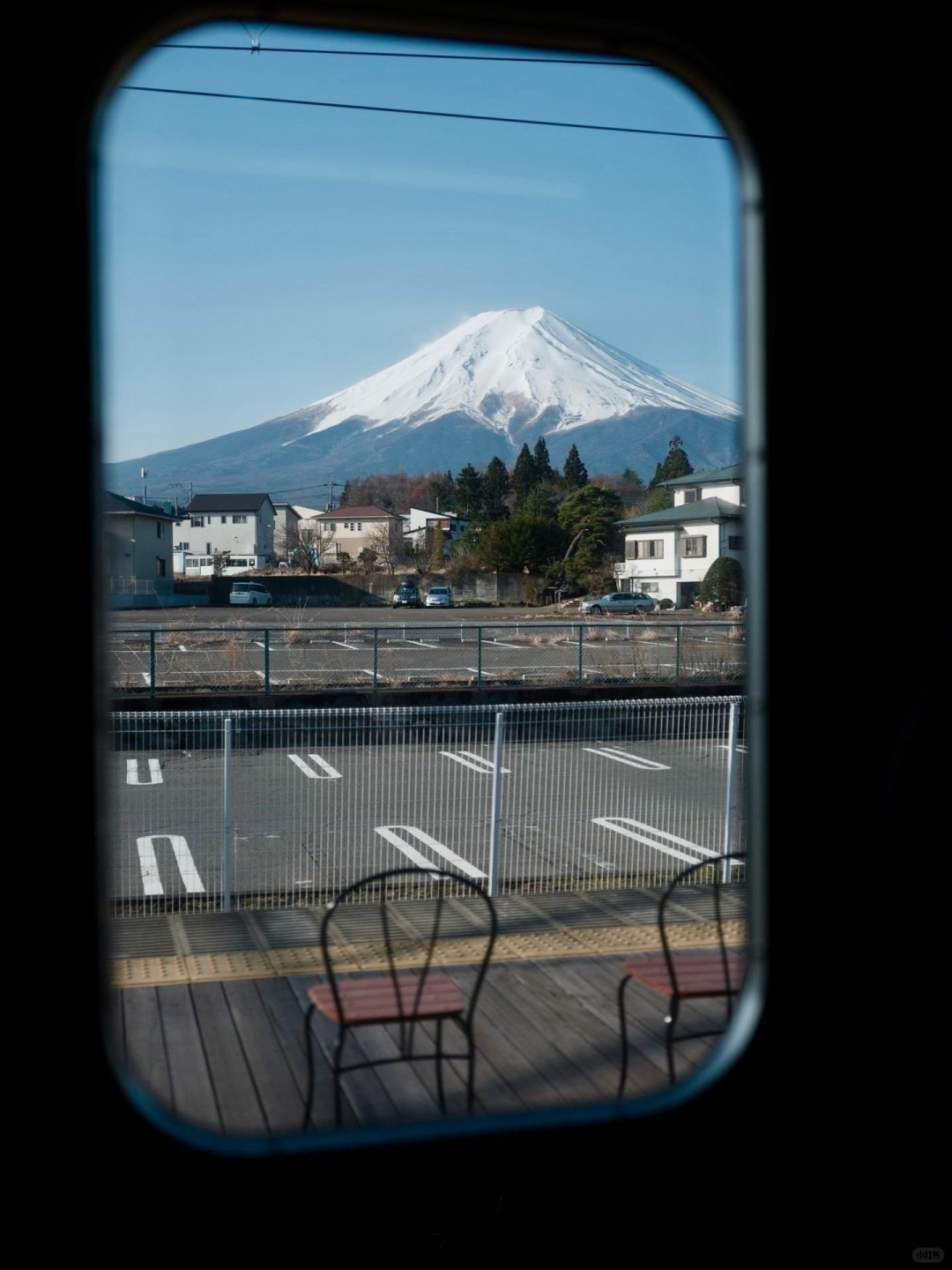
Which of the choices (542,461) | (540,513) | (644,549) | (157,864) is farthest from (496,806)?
(542,461)

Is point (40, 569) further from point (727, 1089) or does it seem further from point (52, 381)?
point (727, 1089)

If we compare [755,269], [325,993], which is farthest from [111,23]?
[325,993]

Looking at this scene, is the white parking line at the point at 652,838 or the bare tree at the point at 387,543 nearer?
the white parking line at the point at 652,838

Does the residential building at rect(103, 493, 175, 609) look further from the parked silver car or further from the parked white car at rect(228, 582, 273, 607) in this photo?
the parked silver car

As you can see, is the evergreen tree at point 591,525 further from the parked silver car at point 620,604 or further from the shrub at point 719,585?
the shrub at point 719,585

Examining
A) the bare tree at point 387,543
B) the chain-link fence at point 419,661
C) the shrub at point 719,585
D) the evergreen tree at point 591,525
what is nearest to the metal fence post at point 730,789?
the chain-link fence at point 419,661

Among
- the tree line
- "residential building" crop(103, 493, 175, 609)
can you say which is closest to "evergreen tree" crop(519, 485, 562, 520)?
the tree line

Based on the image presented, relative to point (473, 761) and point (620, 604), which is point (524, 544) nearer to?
point (620, 604)
